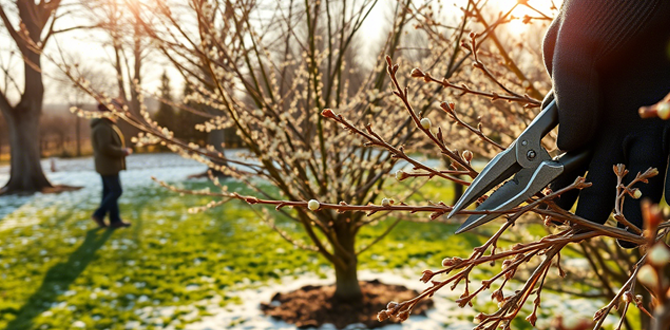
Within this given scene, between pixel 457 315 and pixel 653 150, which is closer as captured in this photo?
pixel 653 150

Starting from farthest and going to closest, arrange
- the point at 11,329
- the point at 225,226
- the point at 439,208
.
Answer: the point at 225,226 → the point at 11,329 → the point at 439,208

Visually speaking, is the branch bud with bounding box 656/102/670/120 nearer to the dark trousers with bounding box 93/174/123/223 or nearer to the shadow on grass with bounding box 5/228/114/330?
the shadow on grass with bounding box 5/228/114/330

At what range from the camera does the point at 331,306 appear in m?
4.08

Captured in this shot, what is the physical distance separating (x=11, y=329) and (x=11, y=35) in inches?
328

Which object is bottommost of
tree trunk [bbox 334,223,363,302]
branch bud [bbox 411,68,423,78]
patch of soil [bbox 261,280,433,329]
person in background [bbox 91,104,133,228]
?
patch of soil [bbox 261,280,433,329]

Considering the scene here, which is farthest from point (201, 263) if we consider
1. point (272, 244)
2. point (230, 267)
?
point (272, 244)

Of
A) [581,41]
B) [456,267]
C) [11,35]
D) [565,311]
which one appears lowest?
[565,311]

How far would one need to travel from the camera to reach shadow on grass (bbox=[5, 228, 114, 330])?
405 cm

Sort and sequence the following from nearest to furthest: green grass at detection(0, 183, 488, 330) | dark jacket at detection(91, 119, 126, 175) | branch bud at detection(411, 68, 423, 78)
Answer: branch bud at detection(411, 68, 423, 78) < green grass at detection(0, 183, 488, 330) < dark jacket at detection(91, 119, 126, 175)

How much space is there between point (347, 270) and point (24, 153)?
10.5m

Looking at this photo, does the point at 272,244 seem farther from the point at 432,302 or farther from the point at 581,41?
the point at 581,41

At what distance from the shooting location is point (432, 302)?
422 cm

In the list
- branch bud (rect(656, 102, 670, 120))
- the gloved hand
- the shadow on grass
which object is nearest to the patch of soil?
the shadow on grass

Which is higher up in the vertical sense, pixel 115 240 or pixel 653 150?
pixel 653 150
